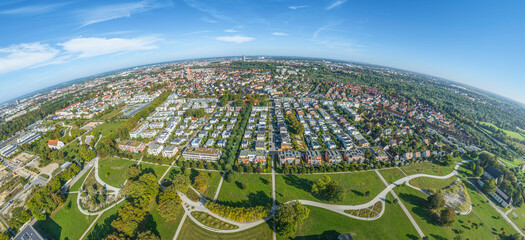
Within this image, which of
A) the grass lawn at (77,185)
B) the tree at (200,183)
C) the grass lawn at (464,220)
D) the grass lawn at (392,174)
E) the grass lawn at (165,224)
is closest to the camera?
the grass lawn at (165,224)

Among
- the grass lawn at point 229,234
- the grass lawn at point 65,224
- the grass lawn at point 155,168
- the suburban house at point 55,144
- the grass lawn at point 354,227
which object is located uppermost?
the suburban house at point 55,144

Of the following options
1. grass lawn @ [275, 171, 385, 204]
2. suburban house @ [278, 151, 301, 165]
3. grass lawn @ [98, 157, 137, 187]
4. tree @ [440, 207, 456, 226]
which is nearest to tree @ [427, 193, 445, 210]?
tree @ [440, 207, 456, 226]

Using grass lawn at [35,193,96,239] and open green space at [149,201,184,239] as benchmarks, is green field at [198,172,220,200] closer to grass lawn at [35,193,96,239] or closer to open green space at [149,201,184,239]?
open green space at [149,201,184,239]

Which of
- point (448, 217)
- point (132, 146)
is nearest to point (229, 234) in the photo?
point (448, 217)

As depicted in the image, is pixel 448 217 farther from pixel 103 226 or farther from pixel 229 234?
pixel 103 226

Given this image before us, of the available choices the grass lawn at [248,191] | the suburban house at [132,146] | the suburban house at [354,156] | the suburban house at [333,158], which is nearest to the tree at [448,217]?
the suburban house at [354,156]

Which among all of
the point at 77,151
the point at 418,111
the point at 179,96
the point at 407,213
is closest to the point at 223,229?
the point at 407,213

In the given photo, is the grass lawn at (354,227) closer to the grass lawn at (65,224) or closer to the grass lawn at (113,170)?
the grass lawn at (65,224)
